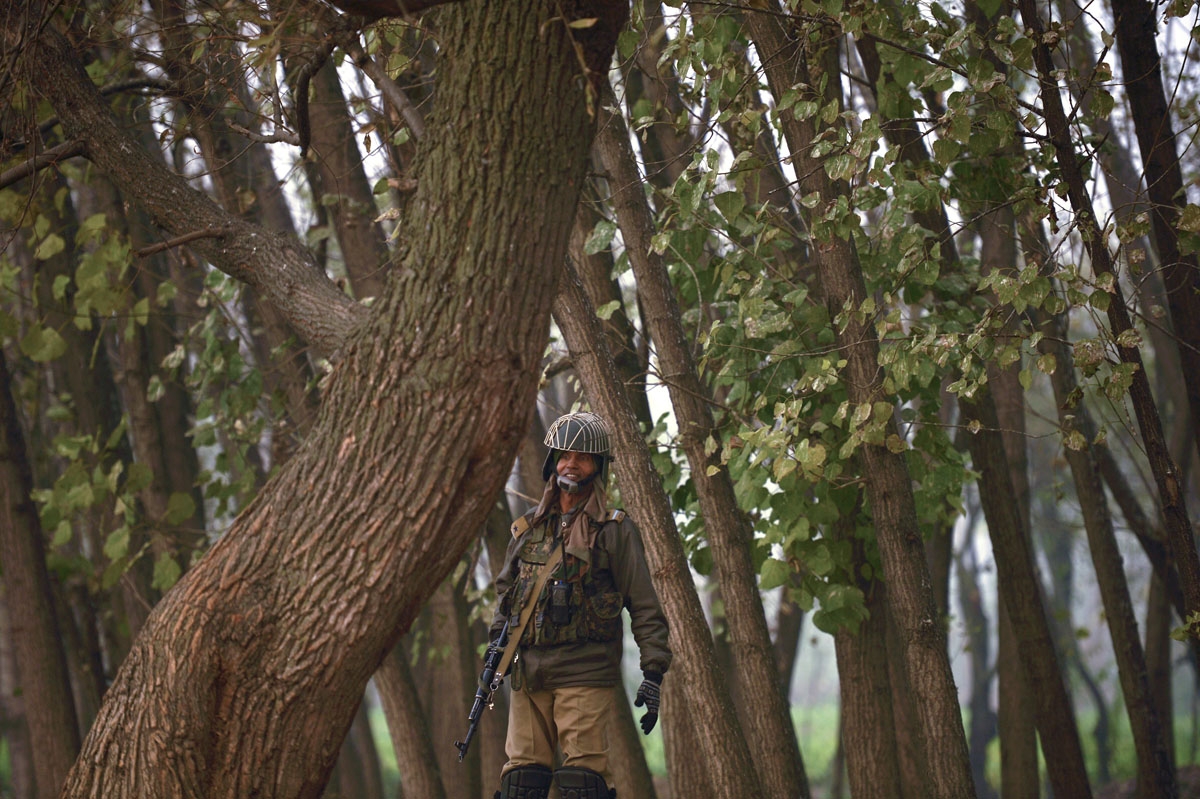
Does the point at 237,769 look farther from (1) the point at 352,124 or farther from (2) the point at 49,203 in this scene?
(2) the point at 49,203

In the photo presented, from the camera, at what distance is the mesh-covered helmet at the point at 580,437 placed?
5.07 metres

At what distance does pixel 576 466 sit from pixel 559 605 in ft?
2.10

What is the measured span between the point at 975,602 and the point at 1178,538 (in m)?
16.4

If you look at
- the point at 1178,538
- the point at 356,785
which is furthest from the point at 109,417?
the point at 1178,538

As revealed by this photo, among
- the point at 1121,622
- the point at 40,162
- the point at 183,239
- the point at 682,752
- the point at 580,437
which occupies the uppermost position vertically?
the point at 40,162

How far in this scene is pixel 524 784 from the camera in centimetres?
493

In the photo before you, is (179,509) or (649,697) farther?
(179,509)

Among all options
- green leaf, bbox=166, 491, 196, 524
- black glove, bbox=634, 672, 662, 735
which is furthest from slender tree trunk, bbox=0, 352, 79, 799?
black glove, bbox=634, 672, 662, 735

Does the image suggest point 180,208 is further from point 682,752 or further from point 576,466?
point 682,752

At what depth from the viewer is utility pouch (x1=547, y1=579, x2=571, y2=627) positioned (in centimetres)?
485

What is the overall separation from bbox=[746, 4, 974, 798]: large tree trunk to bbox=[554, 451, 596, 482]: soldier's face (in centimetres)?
124

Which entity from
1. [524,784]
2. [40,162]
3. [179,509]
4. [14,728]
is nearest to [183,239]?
[40,162]

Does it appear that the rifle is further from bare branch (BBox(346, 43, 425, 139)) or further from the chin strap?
bare branch (BBox(346, 43, 425, 139))

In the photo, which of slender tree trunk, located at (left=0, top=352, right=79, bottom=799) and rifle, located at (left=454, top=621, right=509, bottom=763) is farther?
slender tree trunk, located at (left=0, top=352, right=79, bottom=799)
